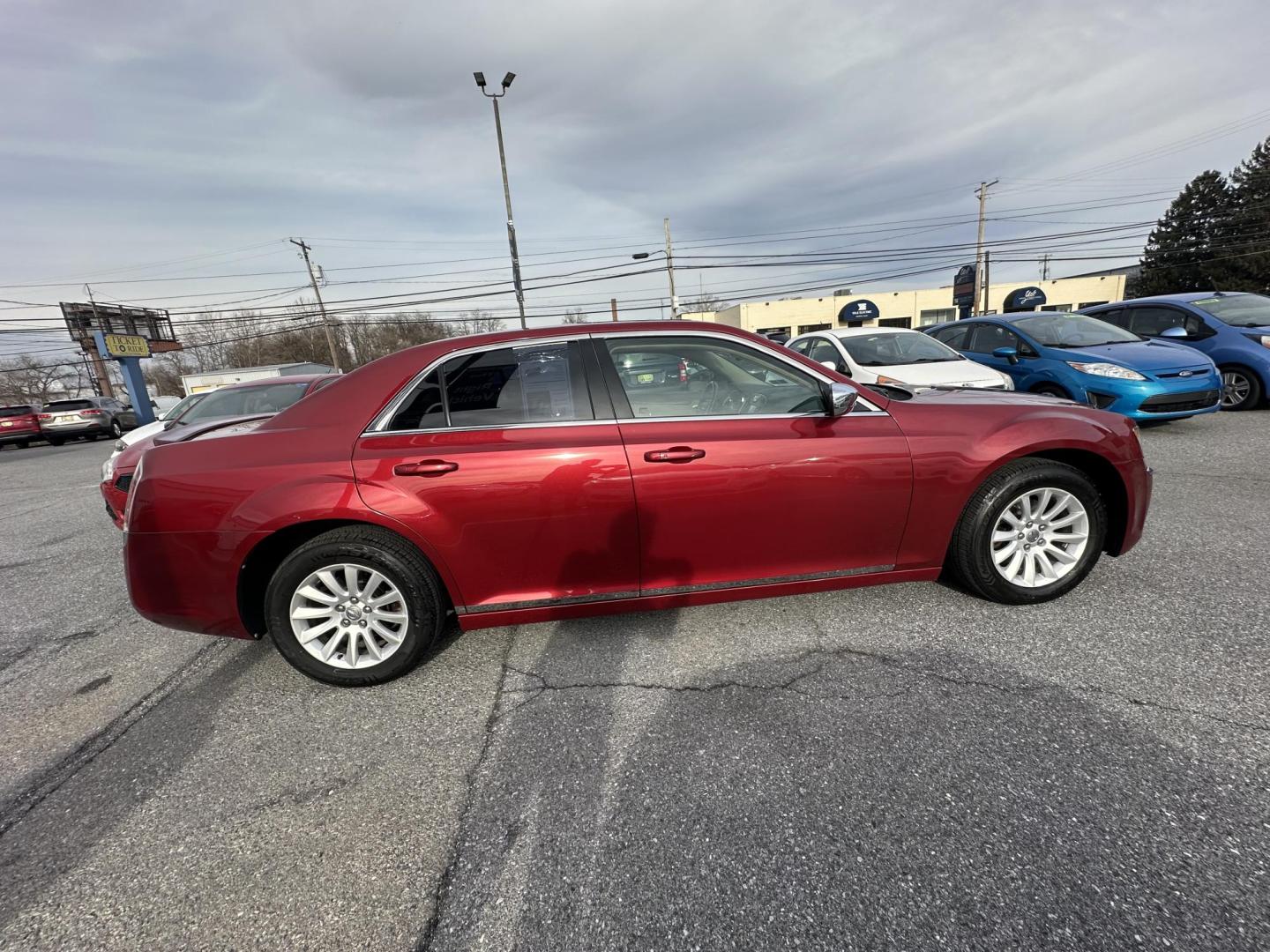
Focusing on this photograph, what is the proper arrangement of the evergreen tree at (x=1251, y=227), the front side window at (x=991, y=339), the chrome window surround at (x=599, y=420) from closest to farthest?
1. the chrome window surround at (x=599, y=420)
2. the front side window at (x=991, y=339)
3. the evergreen tree at (x=1251, y=227)

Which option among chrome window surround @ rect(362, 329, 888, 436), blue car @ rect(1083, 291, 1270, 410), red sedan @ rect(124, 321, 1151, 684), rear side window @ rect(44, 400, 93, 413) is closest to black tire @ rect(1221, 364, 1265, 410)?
blue car @ rect(1083, 291, 1270, 410)

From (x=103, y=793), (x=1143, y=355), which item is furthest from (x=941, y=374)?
(x=103, y=793)

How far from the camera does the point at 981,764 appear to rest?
1820 millimetres

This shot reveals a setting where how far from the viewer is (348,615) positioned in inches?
96.5

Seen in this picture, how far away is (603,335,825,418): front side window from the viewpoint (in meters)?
2.62

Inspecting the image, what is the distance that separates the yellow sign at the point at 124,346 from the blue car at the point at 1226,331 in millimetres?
33231

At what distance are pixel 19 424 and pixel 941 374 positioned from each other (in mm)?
24829

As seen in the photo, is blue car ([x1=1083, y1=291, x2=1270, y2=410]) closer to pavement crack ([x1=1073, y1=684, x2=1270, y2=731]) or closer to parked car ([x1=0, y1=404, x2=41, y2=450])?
pavement crack ([x1=1073, y1=684, x2=1270, y2=731])

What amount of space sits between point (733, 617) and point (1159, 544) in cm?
288

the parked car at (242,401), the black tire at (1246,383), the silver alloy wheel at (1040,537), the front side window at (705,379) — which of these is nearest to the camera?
the front side window at (705,379)

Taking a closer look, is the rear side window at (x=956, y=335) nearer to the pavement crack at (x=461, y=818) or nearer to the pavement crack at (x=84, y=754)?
the pavement crack at (x=461, y=818)

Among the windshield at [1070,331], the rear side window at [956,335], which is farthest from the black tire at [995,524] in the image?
the rear side window at [956,335]

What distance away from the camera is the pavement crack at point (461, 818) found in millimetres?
1426

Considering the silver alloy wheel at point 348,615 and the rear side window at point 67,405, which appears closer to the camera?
the silver alloy wheel at point 348,615
